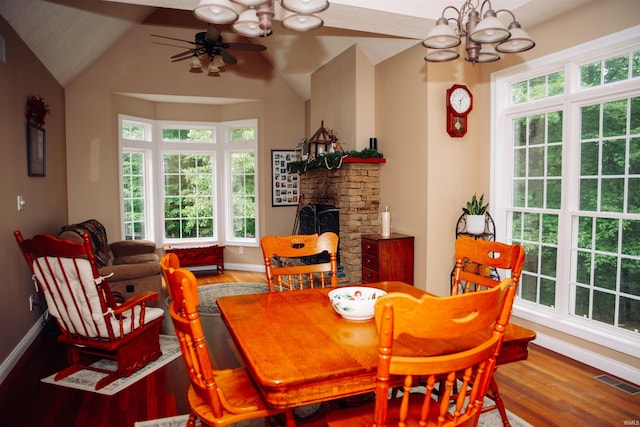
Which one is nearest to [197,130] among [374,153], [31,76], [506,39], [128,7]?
[128,7]

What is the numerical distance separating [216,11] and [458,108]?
281 cm

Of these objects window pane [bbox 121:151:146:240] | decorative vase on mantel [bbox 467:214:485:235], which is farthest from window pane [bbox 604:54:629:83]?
window pane [bbox 121:151:146:240]

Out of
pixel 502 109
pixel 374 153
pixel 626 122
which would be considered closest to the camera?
pixel 626 122

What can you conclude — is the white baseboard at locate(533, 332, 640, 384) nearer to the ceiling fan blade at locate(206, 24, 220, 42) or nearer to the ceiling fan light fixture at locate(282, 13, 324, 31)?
the ceiling fan light fixture at locate(282, 13, 324, 31)

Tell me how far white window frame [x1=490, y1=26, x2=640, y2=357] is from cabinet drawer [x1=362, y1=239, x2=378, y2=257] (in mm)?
1187

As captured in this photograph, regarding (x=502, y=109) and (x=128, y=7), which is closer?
(x=502, y=109)

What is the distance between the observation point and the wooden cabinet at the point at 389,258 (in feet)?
14.3

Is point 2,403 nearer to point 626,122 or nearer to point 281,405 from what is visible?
point 281,405

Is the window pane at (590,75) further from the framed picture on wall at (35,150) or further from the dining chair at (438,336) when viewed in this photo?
the framed picture on wall at (35,150)

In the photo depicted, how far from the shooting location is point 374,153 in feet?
15.9

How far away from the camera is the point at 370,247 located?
445 cm

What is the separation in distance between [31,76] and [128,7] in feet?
5.69

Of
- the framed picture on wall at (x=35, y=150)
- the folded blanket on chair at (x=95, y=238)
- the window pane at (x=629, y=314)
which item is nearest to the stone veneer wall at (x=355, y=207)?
the window pane at (x=629, y=314)

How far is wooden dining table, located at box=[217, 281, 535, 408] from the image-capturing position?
1.33 m
